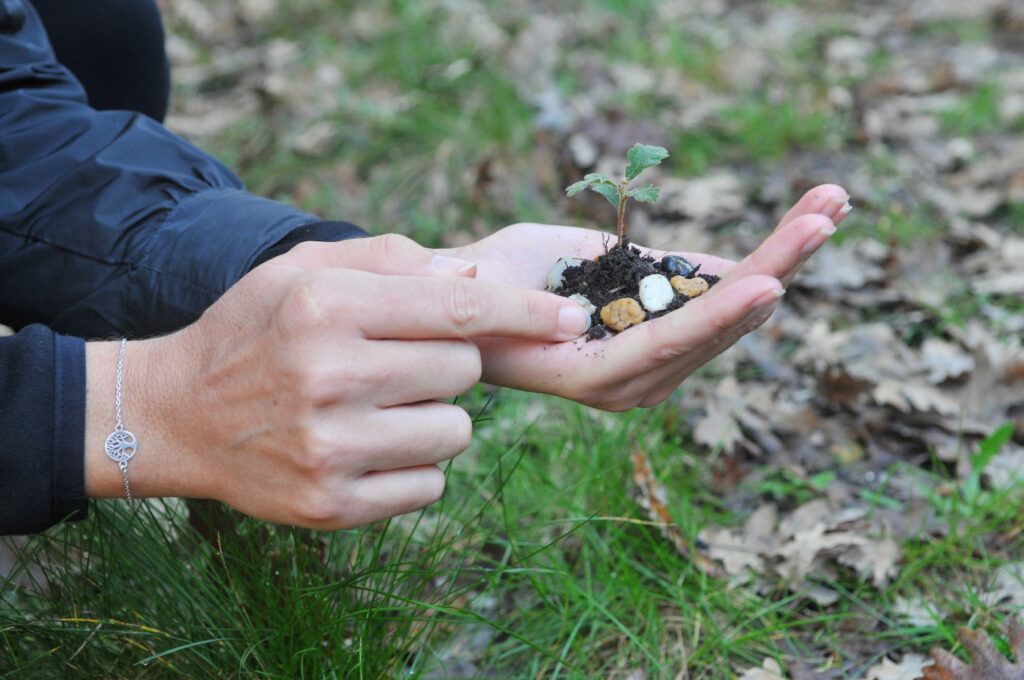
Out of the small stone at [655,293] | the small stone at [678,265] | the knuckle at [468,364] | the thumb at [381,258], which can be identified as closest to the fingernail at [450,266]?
the thumb at [381,258]

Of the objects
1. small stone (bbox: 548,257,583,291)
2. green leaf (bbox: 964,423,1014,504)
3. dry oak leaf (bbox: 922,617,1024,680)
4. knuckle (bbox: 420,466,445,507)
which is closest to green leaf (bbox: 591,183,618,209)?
small stone (bbox: 548,257,583,291)

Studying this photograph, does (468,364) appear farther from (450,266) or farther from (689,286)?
(689,286)

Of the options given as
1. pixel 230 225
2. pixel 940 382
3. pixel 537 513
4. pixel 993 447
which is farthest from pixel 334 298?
pixel 940 382

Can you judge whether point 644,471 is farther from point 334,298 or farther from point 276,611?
point 334,298

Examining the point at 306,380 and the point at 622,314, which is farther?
the point at 622,314

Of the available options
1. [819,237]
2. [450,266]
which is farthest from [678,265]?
[450,266]

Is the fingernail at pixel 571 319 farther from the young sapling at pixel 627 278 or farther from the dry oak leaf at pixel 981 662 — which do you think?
the dry oak leaf at pixel 981 662
